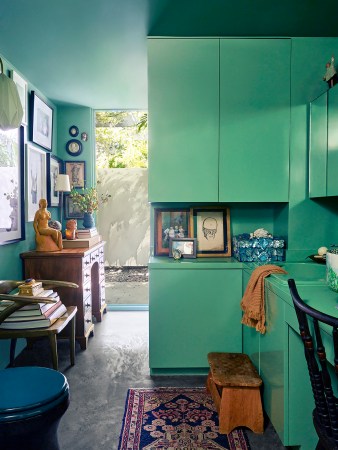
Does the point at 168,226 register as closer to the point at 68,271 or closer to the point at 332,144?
the point at 68,271

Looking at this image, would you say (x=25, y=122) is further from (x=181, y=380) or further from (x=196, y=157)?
(x=181, y=380)

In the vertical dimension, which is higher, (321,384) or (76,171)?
(76,171)

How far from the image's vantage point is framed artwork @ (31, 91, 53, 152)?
377 centimetres

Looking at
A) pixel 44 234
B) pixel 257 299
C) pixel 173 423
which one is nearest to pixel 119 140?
pixel 44 234

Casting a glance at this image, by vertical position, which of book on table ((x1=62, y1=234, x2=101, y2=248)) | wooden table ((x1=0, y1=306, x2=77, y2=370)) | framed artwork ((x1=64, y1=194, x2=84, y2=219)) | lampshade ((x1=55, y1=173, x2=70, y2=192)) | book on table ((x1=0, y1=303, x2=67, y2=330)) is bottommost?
wooden table ((x1=0, y1=306, x2=77, y2=370))

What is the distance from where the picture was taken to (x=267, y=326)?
227 centimetres

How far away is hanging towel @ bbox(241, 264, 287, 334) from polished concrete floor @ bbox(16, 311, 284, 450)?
602mm

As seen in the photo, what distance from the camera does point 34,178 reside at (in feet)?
12.4

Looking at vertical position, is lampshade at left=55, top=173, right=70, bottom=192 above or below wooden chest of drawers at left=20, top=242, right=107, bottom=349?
above

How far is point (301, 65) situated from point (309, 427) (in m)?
2.47

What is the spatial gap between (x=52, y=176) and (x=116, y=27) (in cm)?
199

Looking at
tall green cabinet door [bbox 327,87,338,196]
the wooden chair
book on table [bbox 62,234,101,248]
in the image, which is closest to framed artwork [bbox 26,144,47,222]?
book on table [bbox 62,234,101,248]

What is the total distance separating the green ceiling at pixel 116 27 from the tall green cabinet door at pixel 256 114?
0.21 meters

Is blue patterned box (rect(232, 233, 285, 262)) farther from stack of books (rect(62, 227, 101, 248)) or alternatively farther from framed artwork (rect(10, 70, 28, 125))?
framed artwork (rect(10, 70, 28, 125))
